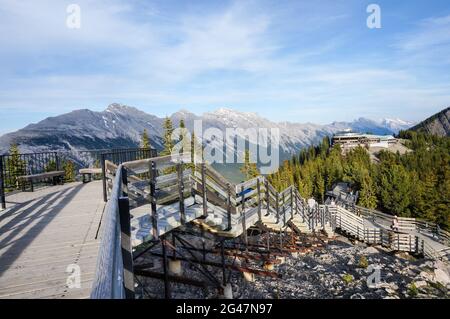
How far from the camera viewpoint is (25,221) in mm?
7691

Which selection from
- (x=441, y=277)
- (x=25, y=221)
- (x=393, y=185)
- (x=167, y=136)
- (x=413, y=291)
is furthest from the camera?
(x=393, y=185)

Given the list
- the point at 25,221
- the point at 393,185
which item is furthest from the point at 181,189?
the point at 393,185

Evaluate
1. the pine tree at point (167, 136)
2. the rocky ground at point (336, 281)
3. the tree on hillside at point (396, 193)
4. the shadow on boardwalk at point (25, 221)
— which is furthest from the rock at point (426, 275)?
the tree on hillside at point (396, 193)

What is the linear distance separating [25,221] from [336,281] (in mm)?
15473

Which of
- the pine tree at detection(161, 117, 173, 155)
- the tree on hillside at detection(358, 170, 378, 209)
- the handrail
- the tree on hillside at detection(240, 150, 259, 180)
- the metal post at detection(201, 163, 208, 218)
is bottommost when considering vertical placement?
the tree on hillside at detection(358, 170, 378, 209)

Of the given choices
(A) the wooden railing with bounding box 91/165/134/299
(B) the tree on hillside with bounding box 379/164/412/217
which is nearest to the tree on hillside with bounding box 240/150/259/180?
(B) the tree on hillside with bounding box 379/164/412/217

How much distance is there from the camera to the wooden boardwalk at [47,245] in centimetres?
427

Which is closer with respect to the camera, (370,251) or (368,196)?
(370,251)

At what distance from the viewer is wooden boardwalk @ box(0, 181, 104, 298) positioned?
168 inches

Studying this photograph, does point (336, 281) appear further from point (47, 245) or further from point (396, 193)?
point (396, 193)

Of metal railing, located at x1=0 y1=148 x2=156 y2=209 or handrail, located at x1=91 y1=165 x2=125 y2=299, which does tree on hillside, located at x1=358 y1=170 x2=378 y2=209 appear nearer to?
metal railing, located at x1=0 y1=148 x2=156 y2=209

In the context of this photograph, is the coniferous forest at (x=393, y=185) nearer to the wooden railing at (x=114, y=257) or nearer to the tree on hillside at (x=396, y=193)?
the tree on hillside at (x=396, y=193)

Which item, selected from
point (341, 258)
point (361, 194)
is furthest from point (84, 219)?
point (361, 194)
